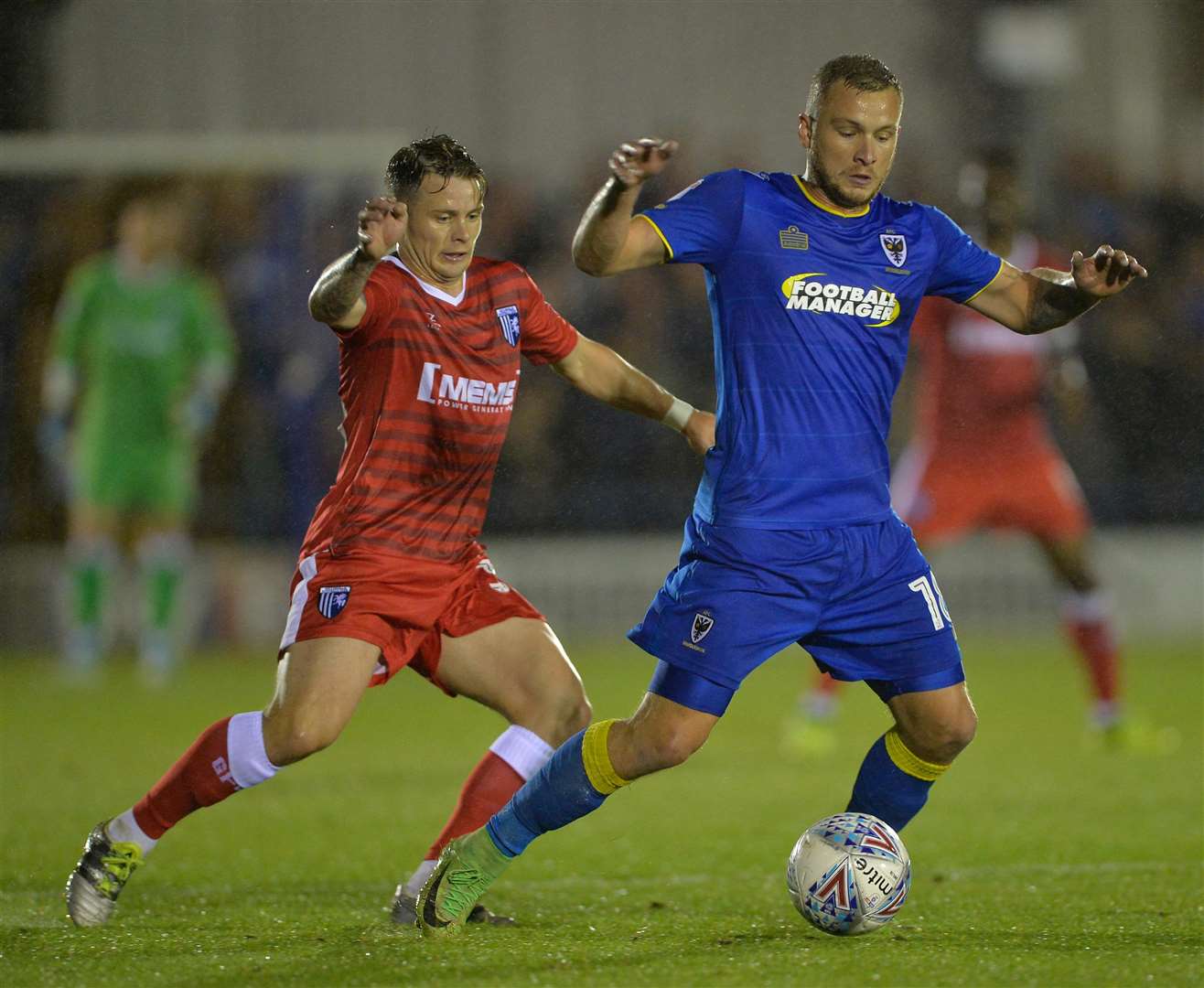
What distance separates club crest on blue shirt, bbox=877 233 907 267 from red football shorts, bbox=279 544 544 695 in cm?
139

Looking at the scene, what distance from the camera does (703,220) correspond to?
14.7ft

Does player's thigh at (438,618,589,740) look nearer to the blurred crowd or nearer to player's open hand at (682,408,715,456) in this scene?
player's open hand at (682,408,715,456)

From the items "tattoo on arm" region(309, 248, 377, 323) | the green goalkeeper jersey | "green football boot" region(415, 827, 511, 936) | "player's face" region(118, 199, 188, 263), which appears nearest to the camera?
Result: "tattoo on arm" region(309, 248, 377, 323)

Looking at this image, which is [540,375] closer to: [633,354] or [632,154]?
[633,354]

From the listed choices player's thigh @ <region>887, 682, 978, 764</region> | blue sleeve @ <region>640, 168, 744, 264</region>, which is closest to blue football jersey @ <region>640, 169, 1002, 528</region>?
blue sleeve @ <region>640, 168, 744, 264</region>

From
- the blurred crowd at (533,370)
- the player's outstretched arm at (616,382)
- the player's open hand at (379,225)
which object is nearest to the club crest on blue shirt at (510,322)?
the player's outstretched arm at (616,382)

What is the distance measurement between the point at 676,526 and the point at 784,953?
926 cm

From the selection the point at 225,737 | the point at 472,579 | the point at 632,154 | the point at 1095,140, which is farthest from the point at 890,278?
the point at 1095,140

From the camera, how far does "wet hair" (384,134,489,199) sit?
15.7 feet

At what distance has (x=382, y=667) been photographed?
16.0ft

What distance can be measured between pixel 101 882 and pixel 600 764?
4.53ft

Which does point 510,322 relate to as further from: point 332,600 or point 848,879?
point 848,879

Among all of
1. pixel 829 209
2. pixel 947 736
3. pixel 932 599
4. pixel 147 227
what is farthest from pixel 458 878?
pixel 147 227

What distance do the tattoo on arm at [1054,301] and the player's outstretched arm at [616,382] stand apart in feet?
3.17
